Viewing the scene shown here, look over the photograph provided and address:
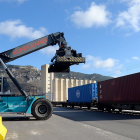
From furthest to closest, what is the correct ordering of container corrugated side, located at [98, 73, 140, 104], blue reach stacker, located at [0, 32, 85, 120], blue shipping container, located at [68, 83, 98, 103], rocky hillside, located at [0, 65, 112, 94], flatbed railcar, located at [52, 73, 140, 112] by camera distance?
rocky hillside, located at [0, 65, 112, 94] → blue shipping container, located at [68, 83, 98, 103] → flatbed railcar, located at [52, 73, 140, 112] → container corrugated side, located at [98, 73, 140, 104] → blue reach stacker, located at [0, 32, 85, 120]

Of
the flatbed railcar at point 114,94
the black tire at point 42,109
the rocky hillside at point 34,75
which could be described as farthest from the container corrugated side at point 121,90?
the rocky hillside at point 34,75

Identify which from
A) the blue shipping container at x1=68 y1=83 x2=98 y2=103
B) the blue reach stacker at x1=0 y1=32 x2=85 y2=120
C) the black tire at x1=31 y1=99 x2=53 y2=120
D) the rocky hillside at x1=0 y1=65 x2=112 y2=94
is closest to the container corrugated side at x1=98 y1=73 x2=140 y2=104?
the blue shipping container at x1=68 y1=83 x2=98 y2=103

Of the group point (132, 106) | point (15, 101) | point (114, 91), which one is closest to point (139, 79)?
point (132, 106)

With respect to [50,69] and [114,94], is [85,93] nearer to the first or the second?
[114,94]

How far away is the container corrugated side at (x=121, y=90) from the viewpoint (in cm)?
1670

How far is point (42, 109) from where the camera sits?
41.1ft

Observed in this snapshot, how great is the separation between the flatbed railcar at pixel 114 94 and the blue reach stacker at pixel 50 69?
22.2ft

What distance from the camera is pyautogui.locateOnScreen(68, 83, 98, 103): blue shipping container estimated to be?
25.4 meters

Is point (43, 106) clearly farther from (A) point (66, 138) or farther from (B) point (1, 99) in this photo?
(A) point (66, 138)

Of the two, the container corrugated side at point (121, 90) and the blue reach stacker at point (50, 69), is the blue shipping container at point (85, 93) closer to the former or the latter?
the container corrugated side at point (121, 90)

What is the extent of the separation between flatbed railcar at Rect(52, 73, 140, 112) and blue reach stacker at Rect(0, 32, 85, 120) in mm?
6773

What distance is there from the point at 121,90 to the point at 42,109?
9301mm

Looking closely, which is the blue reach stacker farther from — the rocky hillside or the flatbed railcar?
the rocky hillside

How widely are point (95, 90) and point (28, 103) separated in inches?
573
